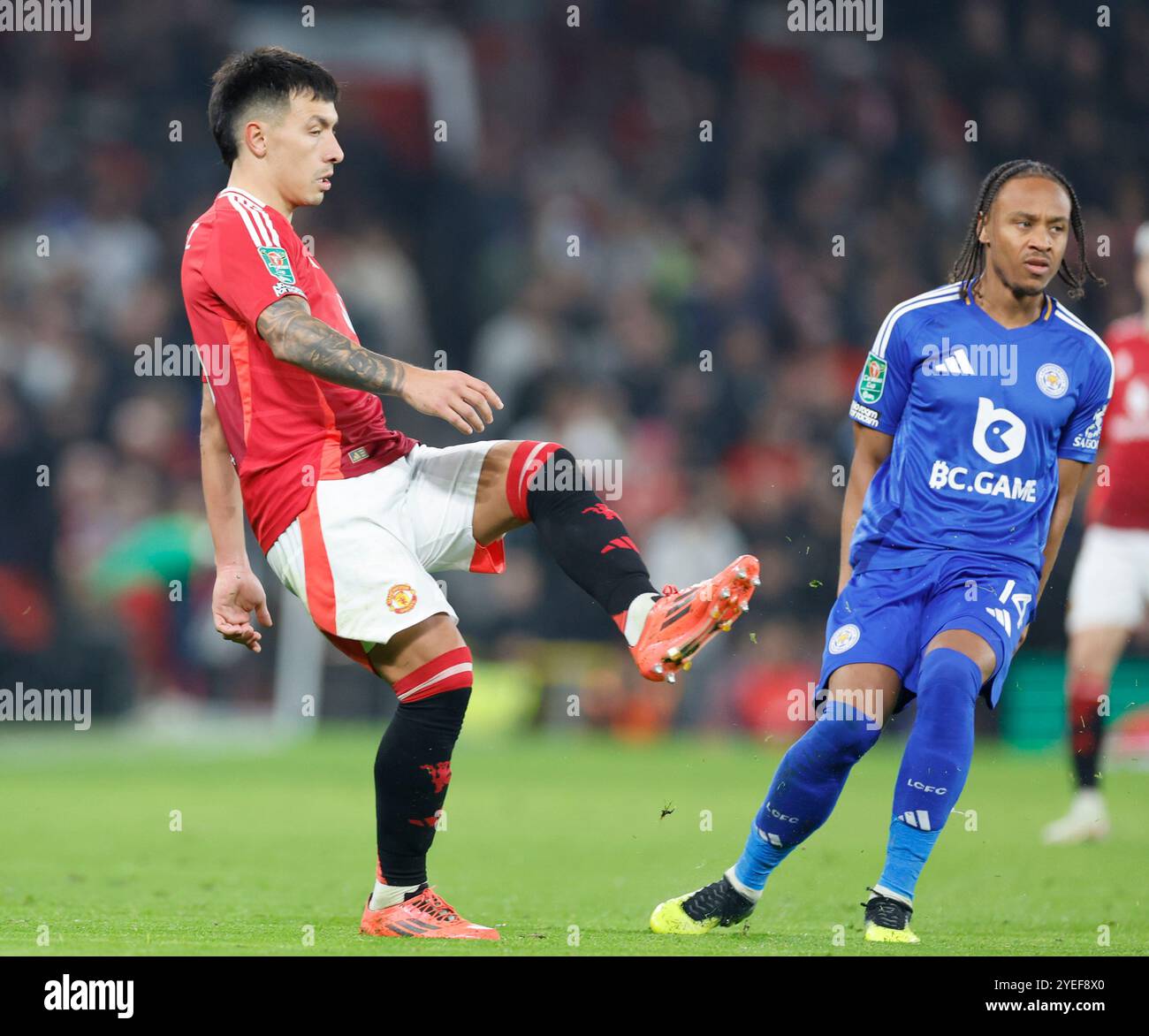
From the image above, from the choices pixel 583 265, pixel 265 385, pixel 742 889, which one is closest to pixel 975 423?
pixel 742 889

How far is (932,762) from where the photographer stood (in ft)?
15.0

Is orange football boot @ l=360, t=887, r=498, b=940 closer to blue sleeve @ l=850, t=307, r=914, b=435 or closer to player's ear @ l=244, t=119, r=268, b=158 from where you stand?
blue sleeve @ l=850, t=307, r=914, b=435

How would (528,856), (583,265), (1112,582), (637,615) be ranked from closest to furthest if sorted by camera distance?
(637,615) → (528,856) → (1112,582) → (583,265)

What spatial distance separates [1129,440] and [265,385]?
508 cm

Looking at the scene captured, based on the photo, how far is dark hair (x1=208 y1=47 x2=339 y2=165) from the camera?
4.71 metres

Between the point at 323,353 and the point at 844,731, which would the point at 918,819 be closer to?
the point at 844,731

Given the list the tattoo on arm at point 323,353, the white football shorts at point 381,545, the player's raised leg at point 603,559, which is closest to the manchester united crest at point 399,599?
the white football shorts at point 381,545

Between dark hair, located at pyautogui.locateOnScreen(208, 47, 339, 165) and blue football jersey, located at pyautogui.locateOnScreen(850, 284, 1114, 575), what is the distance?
1.73 meters

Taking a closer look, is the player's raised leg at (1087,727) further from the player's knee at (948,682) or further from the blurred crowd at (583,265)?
the blurred crowd at (583,265)

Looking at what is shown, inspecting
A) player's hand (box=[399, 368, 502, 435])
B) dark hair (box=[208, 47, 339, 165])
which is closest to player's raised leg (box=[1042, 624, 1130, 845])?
player's hand (box=[399, 368, 502, 435])

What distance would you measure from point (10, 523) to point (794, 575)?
230 inches

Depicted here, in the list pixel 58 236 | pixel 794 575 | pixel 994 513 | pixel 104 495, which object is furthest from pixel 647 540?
pixel 994 513

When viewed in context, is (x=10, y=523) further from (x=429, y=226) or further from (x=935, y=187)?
(x=935, y=187)

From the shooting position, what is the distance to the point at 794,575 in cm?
1269
